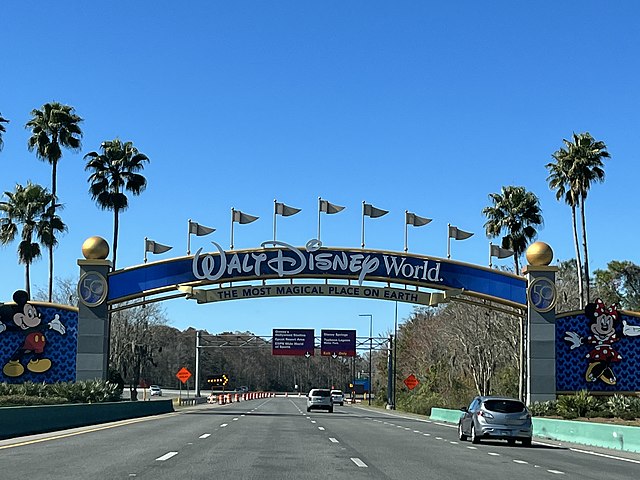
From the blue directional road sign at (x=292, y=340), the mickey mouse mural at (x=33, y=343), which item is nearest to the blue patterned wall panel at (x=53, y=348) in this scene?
the mickey mouse mural at (x=33, y=343)

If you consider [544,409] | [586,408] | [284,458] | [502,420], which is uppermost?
[502,420]

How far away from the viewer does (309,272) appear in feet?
152

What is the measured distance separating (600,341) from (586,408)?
539 centimetres

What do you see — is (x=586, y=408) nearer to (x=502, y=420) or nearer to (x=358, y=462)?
(x=502, y=420)

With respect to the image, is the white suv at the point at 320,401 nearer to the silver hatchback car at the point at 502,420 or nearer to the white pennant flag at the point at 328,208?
the white pennant flag at the point at 328,208

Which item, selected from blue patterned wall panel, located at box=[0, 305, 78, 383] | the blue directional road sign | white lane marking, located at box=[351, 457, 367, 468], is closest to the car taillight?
white lane marking, located at box=[351, 457, 367, 468]

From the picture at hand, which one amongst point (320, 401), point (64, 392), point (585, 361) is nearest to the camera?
point (64, 392)

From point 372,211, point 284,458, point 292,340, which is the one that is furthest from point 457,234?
point 292,340

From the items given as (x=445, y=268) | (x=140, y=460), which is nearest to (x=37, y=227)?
(x=445, y=268)

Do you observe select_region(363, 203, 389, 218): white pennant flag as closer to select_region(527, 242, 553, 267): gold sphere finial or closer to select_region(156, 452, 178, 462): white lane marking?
select_region(527, 242, 553, 267): gold sphere finial

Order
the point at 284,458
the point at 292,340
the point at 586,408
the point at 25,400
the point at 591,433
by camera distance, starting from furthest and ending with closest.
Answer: the point at 292,340 → the point at 586,408 → the point at 25,400 → the point at 591,433 → the point at 284,458

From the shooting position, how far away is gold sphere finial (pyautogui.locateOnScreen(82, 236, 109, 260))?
152 ft

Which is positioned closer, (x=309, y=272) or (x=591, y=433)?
(x=591, y=433)

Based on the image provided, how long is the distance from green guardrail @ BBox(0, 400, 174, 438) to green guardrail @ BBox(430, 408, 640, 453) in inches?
661
